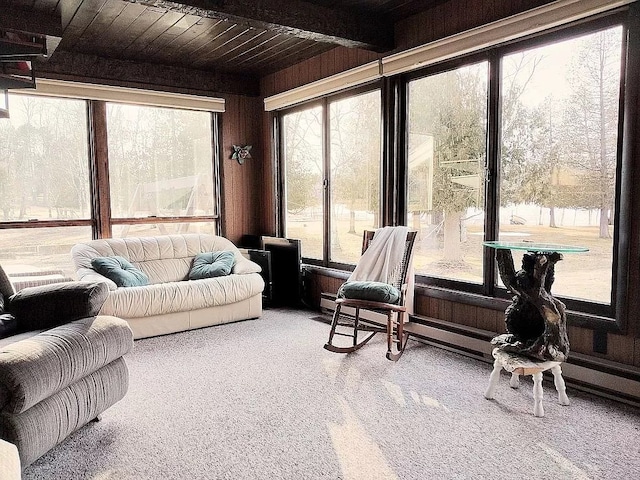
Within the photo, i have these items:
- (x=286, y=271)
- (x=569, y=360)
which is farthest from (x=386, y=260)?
(x=286, y=271)

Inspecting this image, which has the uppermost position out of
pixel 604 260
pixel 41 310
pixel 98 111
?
pixel 98 111

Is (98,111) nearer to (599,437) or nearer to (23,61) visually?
(23,61)

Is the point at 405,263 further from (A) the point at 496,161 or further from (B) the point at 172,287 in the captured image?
(B) the point at 172,287

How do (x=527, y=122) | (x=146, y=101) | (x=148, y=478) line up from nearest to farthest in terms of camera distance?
(x=148, y=478)
(x=527, y=122)
(x=146, y=101)

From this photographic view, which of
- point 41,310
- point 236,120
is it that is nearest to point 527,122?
point 41,310

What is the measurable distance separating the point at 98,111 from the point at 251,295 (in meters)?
2.37

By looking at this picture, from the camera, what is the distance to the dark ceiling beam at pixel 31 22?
3.46 meters

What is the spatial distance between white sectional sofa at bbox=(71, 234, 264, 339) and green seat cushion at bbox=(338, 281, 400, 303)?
4.42ft

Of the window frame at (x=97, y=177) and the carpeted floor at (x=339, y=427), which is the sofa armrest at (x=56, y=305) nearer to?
the carpeted floor at (x=339, y=427)

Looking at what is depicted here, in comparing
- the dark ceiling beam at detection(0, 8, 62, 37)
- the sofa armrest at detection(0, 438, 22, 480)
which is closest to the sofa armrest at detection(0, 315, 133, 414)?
the sofa armrest at detection(0, 438, 22, 480)

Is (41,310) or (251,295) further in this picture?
(251,295)

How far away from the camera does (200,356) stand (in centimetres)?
348

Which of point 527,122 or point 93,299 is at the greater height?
point 527,122

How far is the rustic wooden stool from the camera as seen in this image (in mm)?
2457
